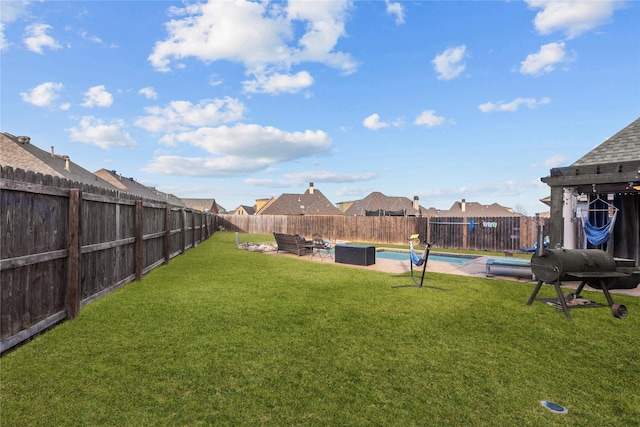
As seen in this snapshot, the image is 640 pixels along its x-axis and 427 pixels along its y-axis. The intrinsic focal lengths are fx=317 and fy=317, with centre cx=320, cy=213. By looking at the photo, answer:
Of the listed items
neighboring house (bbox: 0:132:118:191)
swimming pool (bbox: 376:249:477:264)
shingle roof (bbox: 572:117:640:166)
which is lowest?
swimming pool (bbox: 376:249:477:264)

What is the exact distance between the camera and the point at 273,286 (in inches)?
301

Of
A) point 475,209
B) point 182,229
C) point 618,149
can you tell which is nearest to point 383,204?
point 475,209

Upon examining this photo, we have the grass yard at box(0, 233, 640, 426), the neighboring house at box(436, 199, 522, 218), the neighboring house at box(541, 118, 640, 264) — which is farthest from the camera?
the neighboring house at box(436, 199, 522, 218)

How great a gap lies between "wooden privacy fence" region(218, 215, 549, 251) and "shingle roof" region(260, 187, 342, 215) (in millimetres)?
19442

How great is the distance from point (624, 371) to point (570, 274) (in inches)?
94.8

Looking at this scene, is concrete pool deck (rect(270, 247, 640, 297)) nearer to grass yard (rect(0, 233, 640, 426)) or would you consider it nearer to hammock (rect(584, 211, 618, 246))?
hammock (rect(584, 211, 618, 246))

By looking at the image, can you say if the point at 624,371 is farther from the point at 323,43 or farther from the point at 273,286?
the point at 323,43

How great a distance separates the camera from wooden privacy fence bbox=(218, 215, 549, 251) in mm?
17719

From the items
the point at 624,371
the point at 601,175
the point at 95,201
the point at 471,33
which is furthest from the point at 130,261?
the point at 471,33

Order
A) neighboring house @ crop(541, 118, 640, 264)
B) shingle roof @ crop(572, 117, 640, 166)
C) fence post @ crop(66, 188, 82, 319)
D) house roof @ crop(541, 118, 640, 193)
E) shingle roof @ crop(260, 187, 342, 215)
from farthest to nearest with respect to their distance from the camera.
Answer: shingle roof @ crop(260, 187, 342, 215)
shingle roof @ crop(572, 117, 640, 166)
neighboring house @ crop(541, 118, 640, 264)
house roof @ crop(541, 118, 640, 193)
fence post @ crop(66, 188, 82, 319)

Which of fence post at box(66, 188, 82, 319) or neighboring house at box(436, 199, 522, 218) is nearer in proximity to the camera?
fence post at box(66, 188, 82, 319)

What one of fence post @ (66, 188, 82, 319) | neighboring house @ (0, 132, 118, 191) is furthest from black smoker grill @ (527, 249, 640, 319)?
neighboring house @ (0, 132, 118, 191)

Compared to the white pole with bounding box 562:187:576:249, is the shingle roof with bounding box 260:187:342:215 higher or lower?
higher

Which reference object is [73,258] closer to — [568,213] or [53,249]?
[53,249]
